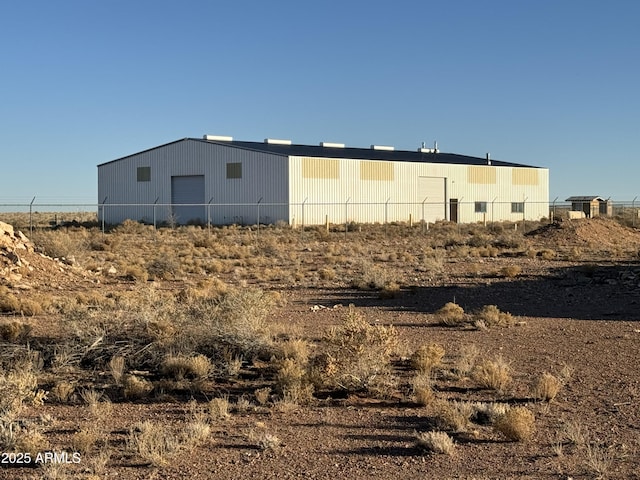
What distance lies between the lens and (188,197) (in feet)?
203

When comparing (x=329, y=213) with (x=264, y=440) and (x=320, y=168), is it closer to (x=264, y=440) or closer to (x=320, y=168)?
(x=320, y=168)

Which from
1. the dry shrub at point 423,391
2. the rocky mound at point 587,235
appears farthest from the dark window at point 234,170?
the dry shrub at point 423,391

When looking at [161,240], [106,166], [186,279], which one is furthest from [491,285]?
[106,166]

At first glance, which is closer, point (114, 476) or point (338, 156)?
point (114, 476)

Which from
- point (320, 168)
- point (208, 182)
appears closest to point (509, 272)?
point (320, 168)

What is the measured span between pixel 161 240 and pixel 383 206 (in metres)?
24.2

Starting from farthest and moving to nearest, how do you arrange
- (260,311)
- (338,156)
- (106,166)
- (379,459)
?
(106,166) < (338,156) < (260,311) < (379,459)

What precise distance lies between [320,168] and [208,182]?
28.5 feet

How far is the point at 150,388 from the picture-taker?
10.3 metres

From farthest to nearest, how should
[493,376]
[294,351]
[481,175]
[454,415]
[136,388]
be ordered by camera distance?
[481,175], [294,351], [493,376], [136,388], [454,415]

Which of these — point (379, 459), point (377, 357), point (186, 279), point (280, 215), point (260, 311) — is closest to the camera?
point (379, 459)

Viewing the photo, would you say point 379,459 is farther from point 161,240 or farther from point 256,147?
point 256,147

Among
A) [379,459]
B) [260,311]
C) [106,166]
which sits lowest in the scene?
[379,459]

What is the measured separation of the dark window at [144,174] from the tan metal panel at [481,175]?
27.6 metres
